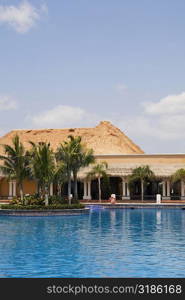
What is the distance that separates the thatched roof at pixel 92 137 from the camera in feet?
320

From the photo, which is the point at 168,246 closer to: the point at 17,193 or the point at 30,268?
the point at 30,268

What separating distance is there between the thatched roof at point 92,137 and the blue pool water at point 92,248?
68590mm

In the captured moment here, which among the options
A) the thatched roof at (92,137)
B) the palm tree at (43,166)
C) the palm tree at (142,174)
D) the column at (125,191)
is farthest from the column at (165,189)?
the thatched roof at (92,137)

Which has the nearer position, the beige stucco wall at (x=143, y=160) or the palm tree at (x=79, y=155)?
the palm tree at (x=79, y=155)

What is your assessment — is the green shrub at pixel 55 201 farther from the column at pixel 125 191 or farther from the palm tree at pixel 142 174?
the column at pixel 125 191

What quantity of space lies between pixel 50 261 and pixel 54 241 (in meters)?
4.65

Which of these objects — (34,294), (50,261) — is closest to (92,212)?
(50,261)

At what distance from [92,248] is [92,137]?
270 ft

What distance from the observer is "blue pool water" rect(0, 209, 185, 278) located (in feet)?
45.7

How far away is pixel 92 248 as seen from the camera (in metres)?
18.1

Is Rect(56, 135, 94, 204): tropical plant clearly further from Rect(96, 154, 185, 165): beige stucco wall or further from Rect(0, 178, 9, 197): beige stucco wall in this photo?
Rect(0, 178, 9, 197): beige stucco wall

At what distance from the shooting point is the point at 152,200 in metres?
46.3

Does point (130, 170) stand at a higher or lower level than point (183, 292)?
higher

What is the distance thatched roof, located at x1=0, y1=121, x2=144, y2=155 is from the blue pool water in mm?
68590
